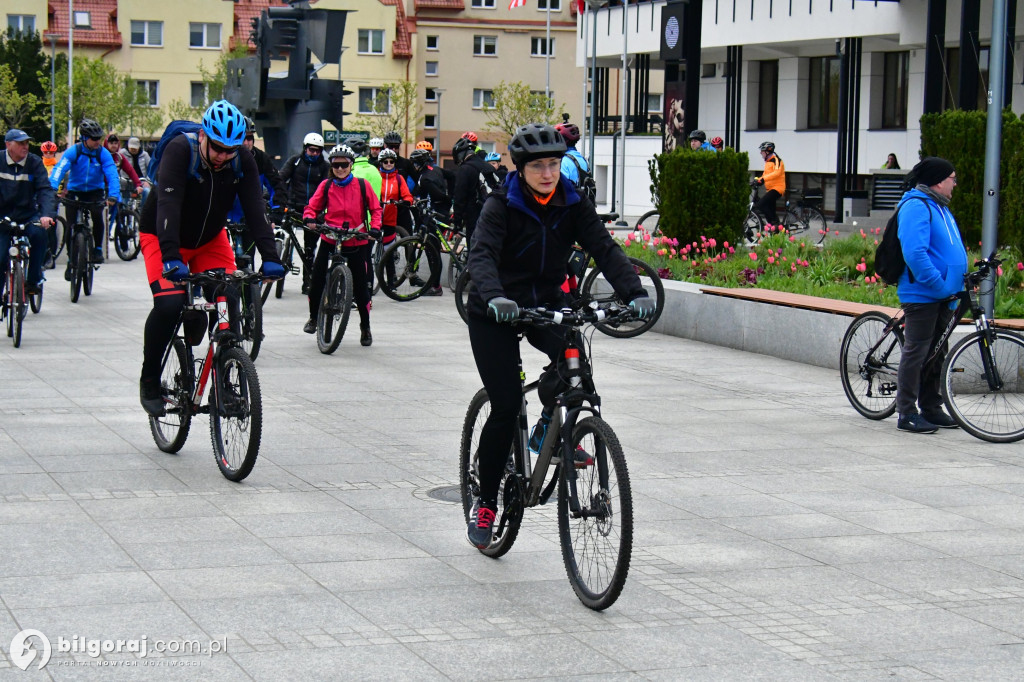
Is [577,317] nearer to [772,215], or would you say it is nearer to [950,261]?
[950,261]

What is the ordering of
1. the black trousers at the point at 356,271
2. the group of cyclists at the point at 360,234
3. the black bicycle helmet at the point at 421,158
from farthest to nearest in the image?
the black bicycle helmet at the point at 421,158 < the black trousers at the point at 356,271 < the group of cyclists at the point at 360,234

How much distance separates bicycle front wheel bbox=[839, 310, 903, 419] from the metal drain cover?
145 inches

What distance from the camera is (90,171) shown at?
18.5 meters

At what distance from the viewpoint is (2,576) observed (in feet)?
19.6

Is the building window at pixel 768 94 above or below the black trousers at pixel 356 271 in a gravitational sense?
above

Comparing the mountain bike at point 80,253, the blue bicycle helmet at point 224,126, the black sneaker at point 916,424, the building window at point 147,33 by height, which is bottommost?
the black sneaker at point 916,424

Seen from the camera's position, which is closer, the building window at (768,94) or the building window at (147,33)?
the building window at (768,94)

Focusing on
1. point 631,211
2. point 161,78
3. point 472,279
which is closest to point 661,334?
point 472,279

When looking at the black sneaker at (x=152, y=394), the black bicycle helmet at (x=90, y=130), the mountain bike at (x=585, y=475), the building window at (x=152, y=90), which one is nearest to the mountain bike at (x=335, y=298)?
the black sneaker at (x=152, y=394)

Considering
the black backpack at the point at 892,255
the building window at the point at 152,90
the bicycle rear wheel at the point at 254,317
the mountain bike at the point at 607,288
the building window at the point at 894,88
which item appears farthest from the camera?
the building window at the point at 152,90

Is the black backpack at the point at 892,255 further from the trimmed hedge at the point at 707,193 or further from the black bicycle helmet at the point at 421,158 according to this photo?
the black bicycle helmet at the point at 421,158

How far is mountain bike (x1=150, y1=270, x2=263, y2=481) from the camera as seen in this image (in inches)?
312

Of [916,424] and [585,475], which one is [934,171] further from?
[585,475]

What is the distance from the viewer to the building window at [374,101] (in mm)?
84750
